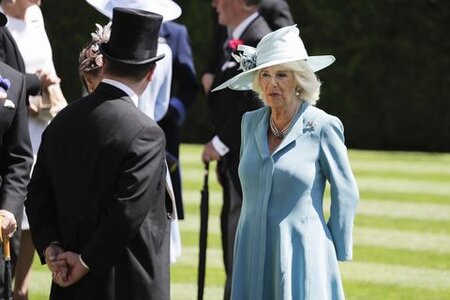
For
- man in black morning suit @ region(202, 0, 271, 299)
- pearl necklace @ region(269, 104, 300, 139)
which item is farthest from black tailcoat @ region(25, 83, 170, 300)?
man in black morning suit @ region(202, 0, 271, 299)

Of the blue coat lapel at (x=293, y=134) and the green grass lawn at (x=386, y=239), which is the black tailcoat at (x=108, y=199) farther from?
the green grass lawn at (x=386, y=239)

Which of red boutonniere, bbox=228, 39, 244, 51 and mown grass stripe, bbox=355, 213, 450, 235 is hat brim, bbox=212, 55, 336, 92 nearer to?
red boutonniere, bbox=228, 39, 244, 51

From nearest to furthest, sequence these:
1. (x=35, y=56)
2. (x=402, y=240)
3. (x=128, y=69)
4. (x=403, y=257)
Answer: (x=128, y=69)
(x=35, y=56)
(x=403, y=257)
(x=402, y=240)

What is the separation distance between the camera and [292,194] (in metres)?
6.23

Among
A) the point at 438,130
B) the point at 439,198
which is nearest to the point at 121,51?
the point at 439,198

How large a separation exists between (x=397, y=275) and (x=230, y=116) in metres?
2.26

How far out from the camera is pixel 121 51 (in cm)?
551

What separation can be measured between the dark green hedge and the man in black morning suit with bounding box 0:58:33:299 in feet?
49.8

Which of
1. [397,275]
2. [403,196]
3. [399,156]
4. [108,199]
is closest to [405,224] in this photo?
[403,196]

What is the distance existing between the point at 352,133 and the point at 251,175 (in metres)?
15.5

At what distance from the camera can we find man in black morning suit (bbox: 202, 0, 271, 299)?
29.5 feet

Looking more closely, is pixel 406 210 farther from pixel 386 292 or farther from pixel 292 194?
pixel 292 194

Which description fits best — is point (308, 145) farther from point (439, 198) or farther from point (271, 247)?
point (439, 198)

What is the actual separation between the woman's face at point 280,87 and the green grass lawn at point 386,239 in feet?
11.1
